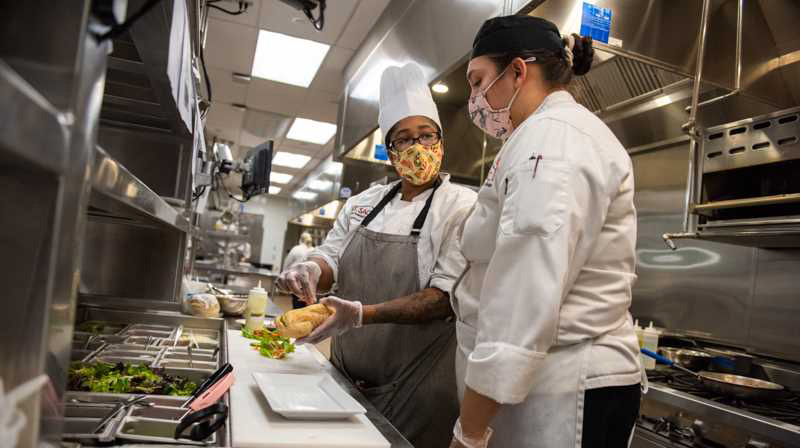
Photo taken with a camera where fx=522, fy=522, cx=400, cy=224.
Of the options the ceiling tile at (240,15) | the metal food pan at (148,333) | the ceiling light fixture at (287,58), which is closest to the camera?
the metal food pan at (148,333)

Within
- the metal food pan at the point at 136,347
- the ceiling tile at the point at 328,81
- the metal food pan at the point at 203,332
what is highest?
the ceiling tile at the point at 328,81

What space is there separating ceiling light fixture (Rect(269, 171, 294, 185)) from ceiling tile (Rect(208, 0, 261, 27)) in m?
8.30

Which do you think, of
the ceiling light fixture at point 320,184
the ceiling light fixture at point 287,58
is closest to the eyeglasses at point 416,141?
the ceiling light fixture at point 287,58

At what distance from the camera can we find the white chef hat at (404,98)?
211 centimetres

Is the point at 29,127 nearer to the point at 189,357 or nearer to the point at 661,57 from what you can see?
the point at 189,357

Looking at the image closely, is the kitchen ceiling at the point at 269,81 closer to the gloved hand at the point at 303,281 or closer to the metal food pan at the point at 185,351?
the gloved hand at the point at 303,281

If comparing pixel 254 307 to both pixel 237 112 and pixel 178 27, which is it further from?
pixel 237 112

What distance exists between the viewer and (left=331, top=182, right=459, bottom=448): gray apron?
1783 millimetres

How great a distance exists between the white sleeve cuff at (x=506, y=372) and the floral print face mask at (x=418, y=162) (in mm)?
1027

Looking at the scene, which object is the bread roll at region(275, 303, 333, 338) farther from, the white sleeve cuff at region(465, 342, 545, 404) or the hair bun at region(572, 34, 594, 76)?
the hair bun at region(572, 34, 594, 76)

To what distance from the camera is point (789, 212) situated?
88.1 inches

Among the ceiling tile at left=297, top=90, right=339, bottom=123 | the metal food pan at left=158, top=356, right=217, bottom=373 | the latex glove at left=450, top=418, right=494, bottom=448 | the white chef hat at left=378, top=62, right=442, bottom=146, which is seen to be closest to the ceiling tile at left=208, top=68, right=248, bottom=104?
the ceiling tile at left=297, top=90, right=339, bottom=123

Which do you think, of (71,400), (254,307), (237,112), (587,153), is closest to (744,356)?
(587,153)

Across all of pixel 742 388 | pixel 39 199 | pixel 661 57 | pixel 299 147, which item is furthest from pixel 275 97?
pixel 39 199
